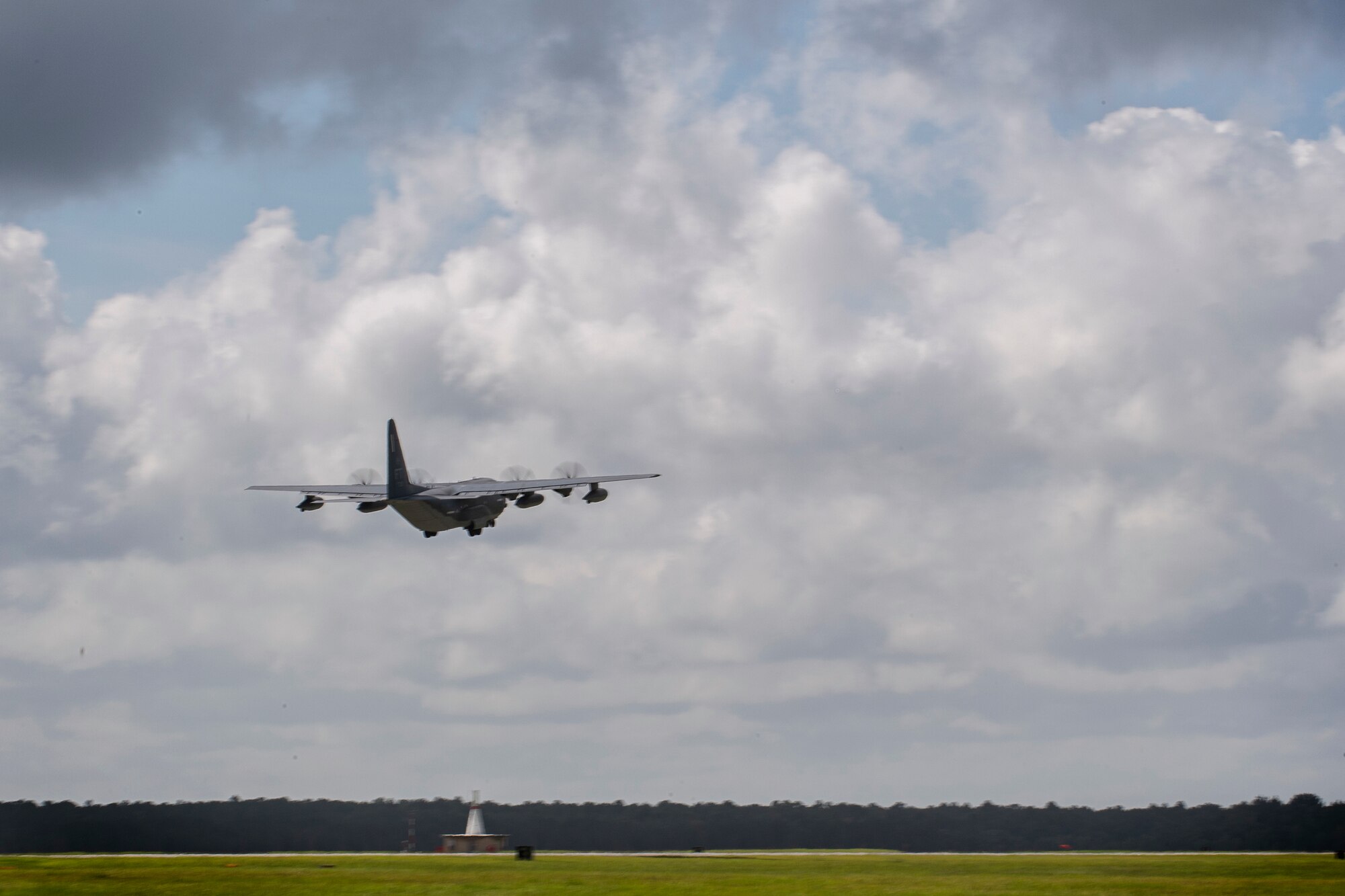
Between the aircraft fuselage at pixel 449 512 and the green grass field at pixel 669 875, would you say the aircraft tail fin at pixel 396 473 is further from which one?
the green grass field at pixel 669 875

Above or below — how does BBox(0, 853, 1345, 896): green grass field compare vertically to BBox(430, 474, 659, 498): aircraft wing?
below

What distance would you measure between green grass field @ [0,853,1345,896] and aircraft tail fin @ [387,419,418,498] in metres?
29.1

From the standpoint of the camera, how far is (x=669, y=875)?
111688mm

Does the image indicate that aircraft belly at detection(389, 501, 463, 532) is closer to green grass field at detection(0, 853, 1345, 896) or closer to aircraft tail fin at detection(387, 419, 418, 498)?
aircraft tail fin at detection(387, 419, 418, 498)

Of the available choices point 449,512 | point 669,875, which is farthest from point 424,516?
point 669,875

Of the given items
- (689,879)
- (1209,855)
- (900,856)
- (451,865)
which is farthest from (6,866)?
(1209,855)

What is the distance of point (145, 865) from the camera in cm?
12875

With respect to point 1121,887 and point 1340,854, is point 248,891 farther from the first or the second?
point 1340,854

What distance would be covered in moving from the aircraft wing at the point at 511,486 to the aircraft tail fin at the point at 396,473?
3.58m

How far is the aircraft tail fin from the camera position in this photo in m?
109

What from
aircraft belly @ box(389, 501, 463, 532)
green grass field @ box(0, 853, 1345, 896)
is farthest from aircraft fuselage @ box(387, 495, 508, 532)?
green grass field @ box(0, 853, 1345, 896)

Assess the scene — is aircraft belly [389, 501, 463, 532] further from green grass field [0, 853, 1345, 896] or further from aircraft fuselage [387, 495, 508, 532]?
green grass field [0, 853, 1345, 896]

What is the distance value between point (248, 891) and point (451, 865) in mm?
33113

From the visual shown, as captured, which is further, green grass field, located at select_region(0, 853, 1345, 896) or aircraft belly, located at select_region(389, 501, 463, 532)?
aircraft belly, located at select_region(389, 501, 463, 532)
